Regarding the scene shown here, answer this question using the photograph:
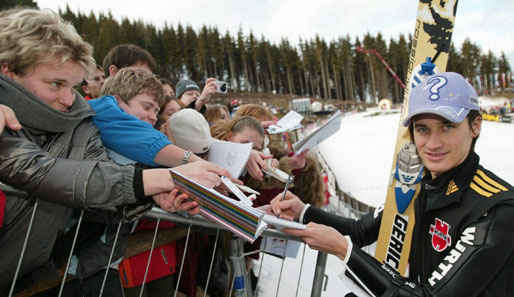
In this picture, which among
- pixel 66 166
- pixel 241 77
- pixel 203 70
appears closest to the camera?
pixel 66 166

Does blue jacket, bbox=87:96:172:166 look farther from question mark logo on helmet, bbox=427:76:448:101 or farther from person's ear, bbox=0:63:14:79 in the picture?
question mark logo on helmet, bbox=427:76:448:101

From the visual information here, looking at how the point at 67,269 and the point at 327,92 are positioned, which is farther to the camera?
the point at 327,92

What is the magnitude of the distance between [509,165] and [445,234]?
507 inches

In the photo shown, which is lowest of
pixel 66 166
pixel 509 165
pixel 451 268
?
pixel 509 165

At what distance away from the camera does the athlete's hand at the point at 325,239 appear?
5.74 ft

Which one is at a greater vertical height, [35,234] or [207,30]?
[207,30]

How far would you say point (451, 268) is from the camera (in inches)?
59.1

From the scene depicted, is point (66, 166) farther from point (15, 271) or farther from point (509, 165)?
point (509, 165)

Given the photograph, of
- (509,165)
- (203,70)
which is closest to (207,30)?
(203,70)

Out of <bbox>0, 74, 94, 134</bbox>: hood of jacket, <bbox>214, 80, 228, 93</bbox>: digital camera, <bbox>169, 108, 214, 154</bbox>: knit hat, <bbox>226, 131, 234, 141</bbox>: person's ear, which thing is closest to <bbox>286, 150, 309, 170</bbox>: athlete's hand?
<bbox>226, 131, 234, 141</bbox>: person's ear

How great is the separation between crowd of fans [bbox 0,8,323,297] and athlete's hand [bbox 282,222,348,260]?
0.56m

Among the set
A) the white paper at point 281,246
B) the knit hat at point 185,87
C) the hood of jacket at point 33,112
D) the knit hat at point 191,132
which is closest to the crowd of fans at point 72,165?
the hood of jacket at point 33,112

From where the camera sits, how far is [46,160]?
1.31 meters

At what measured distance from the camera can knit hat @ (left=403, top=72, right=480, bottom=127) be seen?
163 cm
